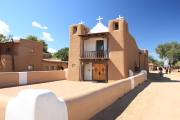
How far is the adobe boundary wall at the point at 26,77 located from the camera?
1162 centimetres

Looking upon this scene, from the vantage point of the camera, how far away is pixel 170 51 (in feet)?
129

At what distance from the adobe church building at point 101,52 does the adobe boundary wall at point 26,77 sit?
212 cm

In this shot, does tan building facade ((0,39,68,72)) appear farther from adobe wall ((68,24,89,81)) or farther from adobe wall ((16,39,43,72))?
adobe wall ((68,24,89,81))

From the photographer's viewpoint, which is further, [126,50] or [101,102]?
[126,50]

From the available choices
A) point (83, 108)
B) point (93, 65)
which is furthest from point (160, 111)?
point (93, 65)

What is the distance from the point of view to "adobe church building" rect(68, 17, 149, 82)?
14.2m

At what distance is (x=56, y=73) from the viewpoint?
1712cm

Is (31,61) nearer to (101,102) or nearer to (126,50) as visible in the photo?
(126,50)

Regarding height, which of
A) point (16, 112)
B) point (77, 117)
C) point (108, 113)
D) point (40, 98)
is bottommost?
point (108, 113)

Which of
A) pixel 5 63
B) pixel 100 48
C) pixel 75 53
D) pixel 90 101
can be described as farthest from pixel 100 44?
pixel 5 63

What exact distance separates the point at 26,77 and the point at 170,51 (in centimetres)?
4042

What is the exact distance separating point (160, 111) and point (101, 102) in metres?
2.35

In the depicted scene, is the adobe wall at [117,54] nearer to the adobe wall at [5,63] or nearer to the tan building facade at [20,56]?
the tan building facade at [20,56]

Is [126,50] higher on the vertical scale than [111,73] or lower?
higher
